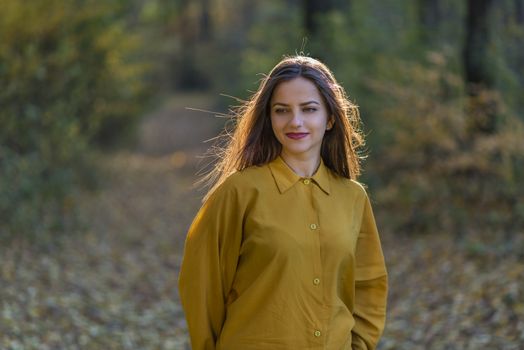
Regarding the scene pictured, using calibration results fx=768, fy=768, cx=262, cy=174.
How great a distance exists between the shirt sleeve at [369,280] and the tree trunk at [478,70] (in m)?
6.10

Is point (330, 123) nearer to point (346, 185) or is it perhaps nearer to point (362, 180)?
point (346, 185)

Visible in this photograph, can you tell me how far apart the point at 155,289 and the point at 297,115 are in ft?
17.8

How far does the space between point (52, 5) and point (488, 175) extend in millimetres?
5715

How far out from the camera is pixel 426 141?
9250mm

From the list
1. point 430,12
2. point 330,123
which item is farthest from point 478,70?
point 330,123

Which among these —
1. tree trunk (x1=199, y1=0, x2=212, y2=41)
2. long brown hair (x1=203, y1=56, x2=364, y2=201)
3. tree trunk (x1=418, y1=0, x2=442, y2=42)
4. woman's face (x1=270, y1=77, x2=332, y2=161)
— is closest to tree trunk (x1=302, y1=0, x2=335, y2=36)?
tree trunk (x1=418, y1=0, x2=442, y2=42)

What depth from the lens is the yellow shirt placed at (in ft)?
9.06

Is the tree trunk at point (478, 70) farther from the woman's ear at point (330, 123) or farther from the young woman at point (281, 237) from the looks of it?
the young woman at point (281, 237)

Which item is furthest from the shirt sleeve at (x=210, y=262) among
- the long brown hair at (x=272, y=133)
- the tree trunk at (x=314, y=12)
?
the tree trunk at (x=314, y=12)

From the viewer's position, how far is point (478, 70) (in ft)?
30.2

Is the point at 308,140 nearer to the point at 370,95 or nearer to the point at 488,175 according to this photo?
the point at 488,175

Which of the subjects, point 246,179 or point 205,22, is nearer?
point 246,179

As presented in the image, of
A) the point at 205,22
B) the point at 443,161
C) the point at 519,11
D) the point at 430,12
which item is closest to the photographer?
the point at 443,161

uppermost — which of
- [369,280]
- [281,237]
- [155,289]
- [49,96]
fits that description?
[281,237]
